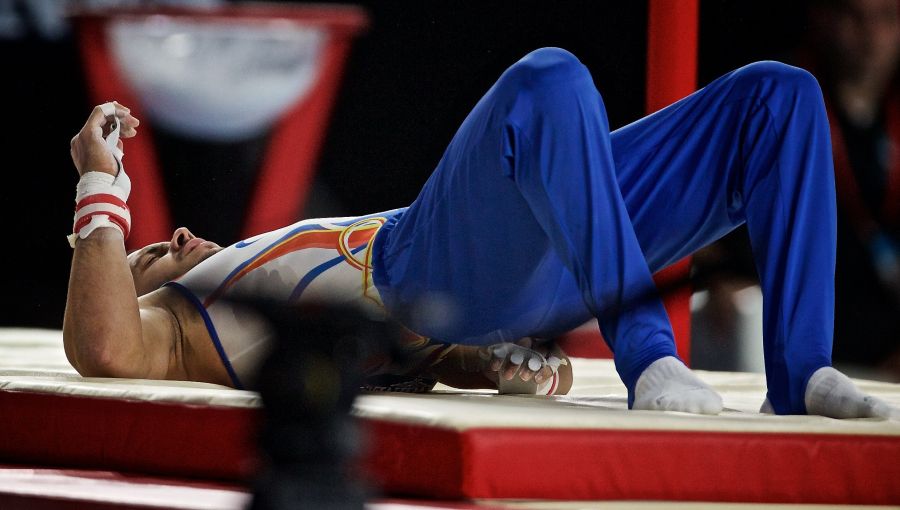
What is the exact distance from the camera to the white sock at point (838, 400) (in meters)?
1.19

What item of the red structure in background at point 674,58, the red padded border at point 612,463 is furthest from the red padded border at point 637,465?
the red structure in background at point 674,58

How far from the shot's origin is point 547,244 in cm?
138

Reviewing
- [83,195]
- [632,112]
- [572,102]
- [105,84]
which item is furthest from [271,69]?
[572,102]

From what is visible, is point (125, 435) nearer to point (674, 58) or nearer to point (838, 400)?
point (838, 400)

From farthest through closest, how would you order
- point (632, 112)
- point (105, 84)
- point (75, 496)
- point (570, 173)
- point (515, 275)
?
point (105, 84), point (632, 112), point (515, 275), point (570, 173), point (75, 496)

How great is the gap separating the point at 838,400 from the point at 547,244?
0.37 metres

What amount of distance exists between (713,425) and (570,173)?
304mm

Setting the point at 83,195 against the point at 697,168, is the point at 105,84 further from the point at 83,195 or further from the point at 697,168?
the point at 697,168

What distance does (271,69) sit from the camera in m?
3.44

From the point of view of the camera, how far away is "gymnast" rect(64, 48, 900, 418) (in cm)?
123

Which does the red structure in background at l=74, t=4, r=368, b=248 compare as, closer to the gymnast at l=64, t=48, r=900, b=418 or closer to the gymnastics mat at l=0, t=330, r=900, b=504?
the gymnast at l=64, t=48, r=900, b=418

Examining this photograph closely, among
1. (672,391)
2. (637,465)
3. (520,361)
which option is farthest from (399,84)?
(637,465)

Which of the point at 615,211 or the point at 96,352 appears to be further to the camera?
the point at 96,352

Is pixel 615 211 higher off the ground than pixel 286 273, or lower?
higher
